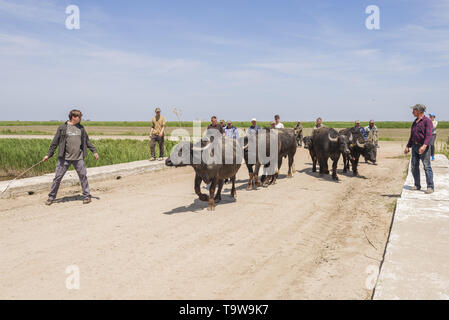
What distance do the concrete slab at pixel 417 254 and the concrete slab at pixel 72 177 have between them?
8536mm

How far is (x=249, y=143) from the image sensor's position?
1015 cm

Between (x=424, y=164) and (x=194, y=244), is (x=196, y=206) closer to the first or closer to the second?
(x=194, y=244)

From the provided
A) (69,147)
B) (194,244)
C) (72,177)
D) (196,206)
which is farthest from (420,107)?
(72,177)

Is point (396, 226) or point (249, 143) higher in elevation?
point (249, 143)

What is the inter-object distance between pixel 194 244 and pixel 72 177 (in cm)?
657

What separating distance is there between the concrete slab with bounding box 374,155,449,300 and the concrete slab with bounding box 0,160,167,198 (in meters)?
8.54

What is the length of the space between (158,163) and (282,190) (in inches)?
236

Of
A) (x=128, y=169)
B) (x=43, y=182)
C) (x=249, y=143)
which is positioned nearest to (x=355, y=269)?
(x=249, y=143)

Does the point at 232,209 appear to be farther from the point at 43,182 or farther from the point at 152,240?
the point at 43,182

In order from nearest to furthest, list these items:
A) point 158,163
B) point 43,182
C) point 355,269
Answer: point 355,269, point 43,182, point 158,163

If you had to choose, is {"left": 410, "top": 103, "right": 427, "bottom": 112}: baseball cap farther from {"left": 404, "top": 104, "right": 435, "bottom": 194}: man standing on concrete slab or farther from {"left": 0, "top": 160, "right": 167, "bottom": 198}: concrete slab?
{"left": 0, "top": 160, "right": 167, "bottom": 198}: concrete slab


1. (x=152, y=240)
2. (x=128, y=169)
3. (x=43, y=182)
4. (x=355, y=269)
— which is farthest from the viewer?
(x=128, y=169)

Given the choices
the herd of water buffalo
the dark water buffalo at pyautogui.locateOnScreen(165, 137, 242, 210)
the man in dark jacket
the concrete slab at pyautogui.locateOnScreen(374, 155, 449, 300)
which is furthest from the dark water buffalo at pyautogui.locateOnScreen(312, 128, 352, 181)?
the man in dark jacket

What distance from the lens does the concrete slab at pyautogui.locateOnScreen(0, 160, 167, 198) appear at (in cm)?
901
